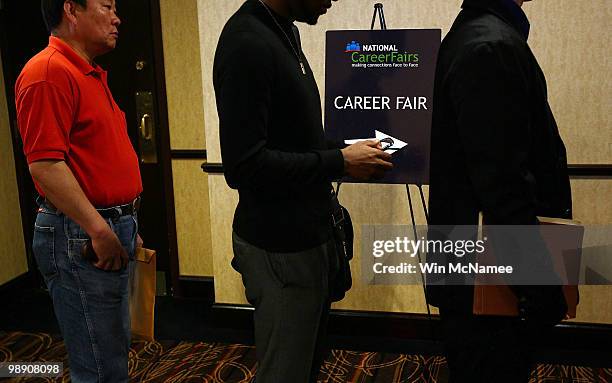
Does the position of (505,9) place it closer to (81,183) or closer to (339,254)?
(339,254)

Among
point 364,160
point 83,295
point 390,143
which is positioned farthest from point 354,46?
point 83,295

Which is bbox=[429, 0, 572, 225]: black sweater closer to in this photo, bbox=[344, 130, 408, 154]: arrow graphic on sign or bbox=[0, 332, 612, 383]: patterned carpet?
bbox=[344, 130, 408, 154]: arrow graphic on sign

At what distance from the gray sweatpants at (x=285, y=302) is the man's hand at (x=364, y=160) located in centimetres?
21

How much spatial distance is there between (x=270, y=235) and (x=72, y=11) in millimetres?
864

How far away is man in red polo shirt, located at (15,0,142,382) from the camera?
1.49 meters

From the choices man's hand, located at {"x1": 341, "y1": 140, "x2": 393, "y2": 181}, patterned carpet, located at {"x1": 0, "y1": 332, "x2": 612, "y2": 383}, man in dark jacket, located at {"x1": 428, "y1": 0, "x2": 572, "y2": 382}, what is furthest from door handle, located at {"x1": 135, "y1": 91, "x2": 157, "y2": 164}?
man in dark jacket, located at {"x1": 428, "y1": 0, "x2": 572, "y2": 382}

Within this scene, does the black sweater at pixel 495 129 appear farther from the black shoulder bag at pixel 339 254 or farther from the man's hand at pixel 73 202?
the man's hand at pixel 73 202

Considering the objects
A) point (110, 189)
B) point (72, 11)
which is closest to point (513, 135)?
point (110, 189)

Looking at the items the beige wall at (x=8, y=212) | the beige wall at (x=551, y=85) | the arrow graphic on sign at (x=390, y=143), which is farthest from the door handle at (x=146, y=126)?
the arrow graphic on sign at (x=390, y=143)

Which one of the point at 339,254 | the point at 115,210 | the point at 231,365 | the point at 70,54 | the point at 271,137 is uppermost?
the point at 70,54

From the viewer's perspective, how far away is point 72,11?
5.32 feet

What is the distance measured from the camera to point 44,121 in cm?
147

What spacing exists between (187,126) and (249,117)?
224cm

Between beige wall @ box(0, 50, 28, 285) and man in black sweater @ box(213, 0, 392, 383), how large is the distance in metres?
2.70
